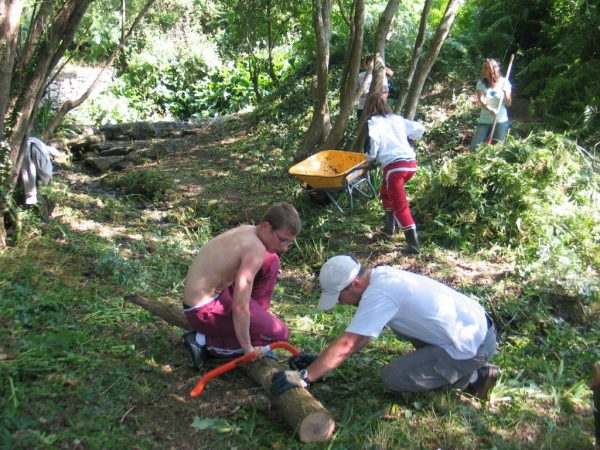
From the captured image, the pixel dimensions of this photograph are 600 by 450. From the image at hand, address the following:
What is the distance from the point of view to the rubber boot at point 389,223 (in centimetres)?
638

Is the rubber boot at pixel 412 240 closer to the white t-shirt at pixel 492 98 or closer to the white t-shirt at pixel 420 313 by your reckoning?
the white t-shirt at pixel 492 98

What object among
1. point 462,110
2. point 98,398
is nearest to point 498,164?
point 462,110

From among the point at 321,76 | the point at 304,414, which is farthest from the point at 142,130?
the point at 304,414

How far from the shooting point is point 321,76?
8.57 meters

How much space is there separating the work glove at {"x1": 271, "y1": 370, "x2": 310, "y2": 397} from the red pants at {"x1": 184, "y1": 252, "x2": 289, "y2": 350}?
58 centimetres

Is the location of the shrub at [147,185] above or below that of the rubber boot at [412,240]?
below

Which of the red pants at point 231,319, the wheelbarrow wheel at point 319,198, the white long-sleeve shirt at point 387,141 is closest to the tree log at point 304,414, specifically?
the red pants at point 231,319

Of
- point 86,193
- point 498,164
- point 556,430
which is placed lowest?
point 86,193

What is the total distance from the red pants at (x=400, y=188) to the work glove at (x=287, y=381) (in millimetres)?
3328

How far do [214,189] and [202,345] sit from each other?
5.05 meters

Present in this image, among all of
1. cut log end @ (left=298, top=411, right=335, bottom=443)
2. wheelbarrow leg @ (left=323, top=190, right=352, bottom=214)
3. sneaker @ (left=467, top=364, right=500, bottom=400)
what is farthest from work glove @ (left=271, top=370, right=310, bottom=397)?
wheelbarrow leg @ (left=323, top=190, right=352, bottom=214)

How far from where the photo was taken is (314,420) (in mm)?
2730

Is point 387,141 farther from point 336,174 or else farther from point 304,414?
point 304,414

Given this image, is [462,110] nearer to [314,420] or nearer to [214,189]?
[214,189]
